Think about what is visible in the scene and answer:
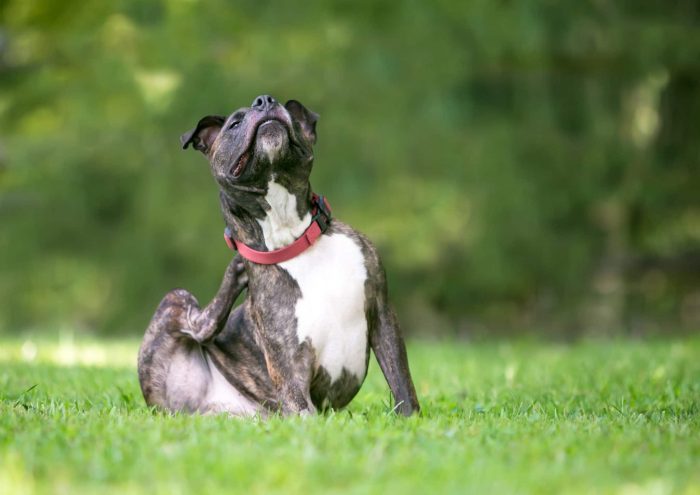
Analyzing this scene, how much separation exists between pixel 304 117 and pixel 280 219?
66cm

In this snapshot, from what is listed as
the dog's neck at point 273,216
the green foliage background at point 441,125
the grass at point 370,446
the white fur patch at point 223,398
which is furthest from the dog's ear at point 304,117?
the green foliage background at point 441,125

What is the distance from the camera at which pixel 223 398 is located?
18.1ft

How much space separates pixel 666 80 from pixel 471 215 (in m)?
3.12

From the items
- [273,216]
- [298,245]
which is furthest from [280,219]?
[298,245]

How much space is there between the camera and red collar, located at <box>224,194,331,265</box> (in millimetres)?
5043

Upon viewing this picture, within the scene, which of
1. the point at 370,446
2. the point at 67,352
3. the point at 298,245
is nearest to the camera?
the point at 370,446

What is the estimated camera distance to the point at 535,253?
14.2 m

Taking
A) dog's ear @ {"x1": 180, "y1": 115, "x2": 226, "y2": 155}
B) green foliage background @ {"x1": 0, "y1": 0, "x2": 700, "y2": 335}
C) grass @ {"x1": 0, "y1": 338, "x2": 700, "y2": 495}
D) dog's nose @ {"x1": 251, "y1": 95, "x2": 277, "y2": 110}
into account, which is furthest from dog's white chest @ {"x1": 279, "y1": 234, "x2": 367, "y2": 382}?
green foliage background @ {"x1": 0, "y1": 0, "x2": 700, "y2": 335}

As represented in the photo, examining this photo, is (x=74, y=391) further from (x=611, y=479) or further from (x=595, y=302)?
(x=595, y=302)

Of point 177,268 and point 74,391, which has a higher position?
point 177,268

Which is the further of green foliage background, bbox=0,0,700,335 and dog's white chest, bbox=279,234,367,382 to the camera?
green foliage background, bbox=0,0,700,335

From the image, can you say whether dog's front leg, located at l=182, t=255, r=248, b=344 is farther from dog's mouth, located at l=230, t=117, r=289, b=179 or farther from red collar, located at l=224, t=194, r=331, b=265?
dog's mouth, located at l=230, t=117, r=289, b=179


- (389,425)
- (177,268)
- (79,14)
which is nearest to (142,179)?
(177,268)

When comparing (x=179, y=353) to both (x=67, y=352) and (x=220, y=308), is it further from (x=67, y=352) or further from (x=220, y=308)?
(x=67, y=352)
